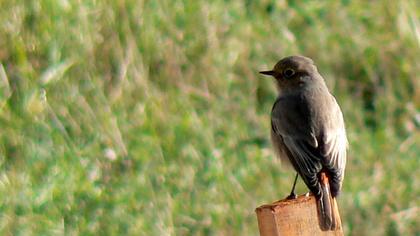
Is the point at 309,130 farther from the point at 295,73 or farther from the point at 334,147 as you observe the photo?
the point at 295,73

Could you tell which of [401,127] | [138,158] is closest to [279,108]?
[138,158]

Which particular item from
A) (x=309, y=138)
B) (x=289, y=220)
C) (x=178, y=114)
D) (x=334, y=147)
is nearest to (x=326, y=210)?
(x=289, y=220)

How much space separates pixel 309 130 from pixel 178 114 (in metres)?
2.43

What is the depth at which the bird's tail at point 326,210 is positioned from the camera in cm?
497

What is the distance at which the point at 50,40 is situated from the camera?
901cm

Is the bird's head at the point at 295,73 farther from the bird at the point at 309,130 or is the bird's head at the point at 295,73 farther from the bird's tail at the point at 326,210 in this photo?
the bird's tail at the point at 326,210

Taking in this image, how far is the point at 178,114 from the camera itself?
30.9 ft

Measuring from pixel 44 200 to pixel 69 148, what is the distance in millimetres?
611

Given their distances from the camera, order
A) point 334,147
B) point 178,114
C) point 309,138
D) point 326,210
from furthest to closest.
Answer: point 178,114
point 309,138
point 334,147
point 326,210

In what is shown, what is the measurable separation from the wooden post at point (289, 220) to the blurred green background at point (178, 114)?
11.2 feet

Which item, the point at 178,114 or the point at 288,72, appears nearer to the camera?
the point at 288,72

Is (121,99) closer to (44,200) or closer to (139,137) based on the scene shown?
(139,137)

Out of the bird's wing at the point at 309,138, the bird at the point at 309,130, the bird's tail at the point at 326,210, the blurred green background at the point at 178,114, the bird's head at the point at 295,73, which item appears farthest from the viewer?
the blurred green background at the point at 178,114

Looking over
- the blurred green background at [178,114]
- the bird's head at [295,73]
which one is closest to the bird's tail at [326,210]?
the bird's head at [295,73]
